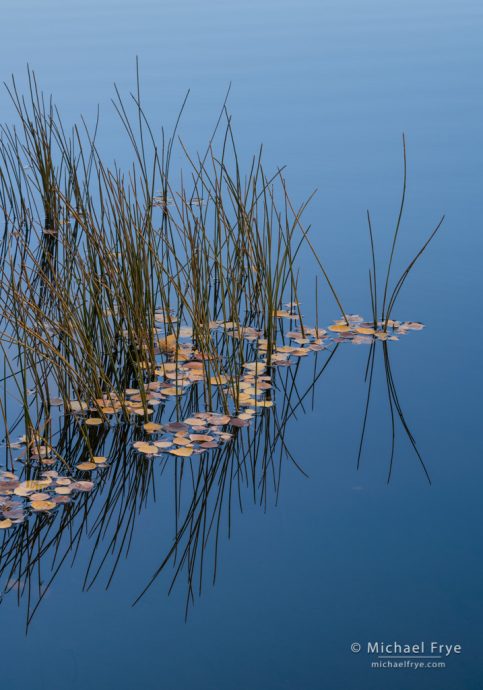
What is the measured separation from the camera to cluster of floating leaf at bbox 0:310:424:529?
2.43m

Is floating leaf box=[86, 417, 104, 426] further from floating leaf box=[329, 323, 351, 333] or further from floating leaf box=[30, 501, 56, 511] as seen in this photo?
floating leaf box=[329, 323, 351, 333]

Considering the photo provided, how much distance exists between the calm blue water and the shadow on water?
0.03m

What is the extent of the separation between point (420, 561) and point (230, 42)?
297 inches

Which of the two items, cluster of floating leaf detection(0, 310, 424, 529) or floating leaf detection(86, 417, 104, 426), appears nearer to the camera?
cluster of floating leaf detection(0, 310, 424, 529)

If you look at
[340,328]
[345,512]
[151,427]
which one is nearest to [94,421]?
[151,427]

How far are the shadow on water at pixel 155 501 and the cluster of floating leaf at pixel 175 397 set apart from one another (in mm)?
33

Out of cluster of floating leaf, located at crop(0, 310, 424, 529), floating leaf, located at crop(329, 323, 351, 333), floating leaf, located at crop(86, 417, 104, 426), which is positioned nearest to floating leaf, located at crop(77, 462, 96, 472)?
cluster of floating leaf, located at crop(0, 310, 424, 529)

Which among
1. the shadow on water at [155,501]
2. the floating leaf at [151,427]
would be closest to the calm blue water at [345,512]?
the shadow on water at [155,501]

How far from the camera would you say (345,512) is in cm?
242

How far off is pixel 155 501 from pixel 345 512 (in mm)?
478

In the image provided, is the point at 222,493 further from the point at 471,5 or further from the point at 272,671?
the point at 471,5

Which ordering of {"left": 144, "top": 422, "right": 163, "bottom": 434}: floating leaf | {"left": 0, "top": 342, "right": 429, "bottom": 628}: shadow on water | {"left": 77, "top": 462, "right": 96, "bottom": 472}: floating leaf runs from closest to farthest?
{"left": 0, "top": 342, "right": 429, "bottom": 628}: shadow on water → {"left": 77, "top": 462, "right": 96, "bottom": 472}: floating leaf → {"left": 144, "top": 422, "right": 163, "bottom": 434}: floating leaf

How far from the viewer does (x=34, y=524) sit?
232 cm

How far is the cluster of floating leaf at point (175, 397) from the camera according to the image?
2432 mm
